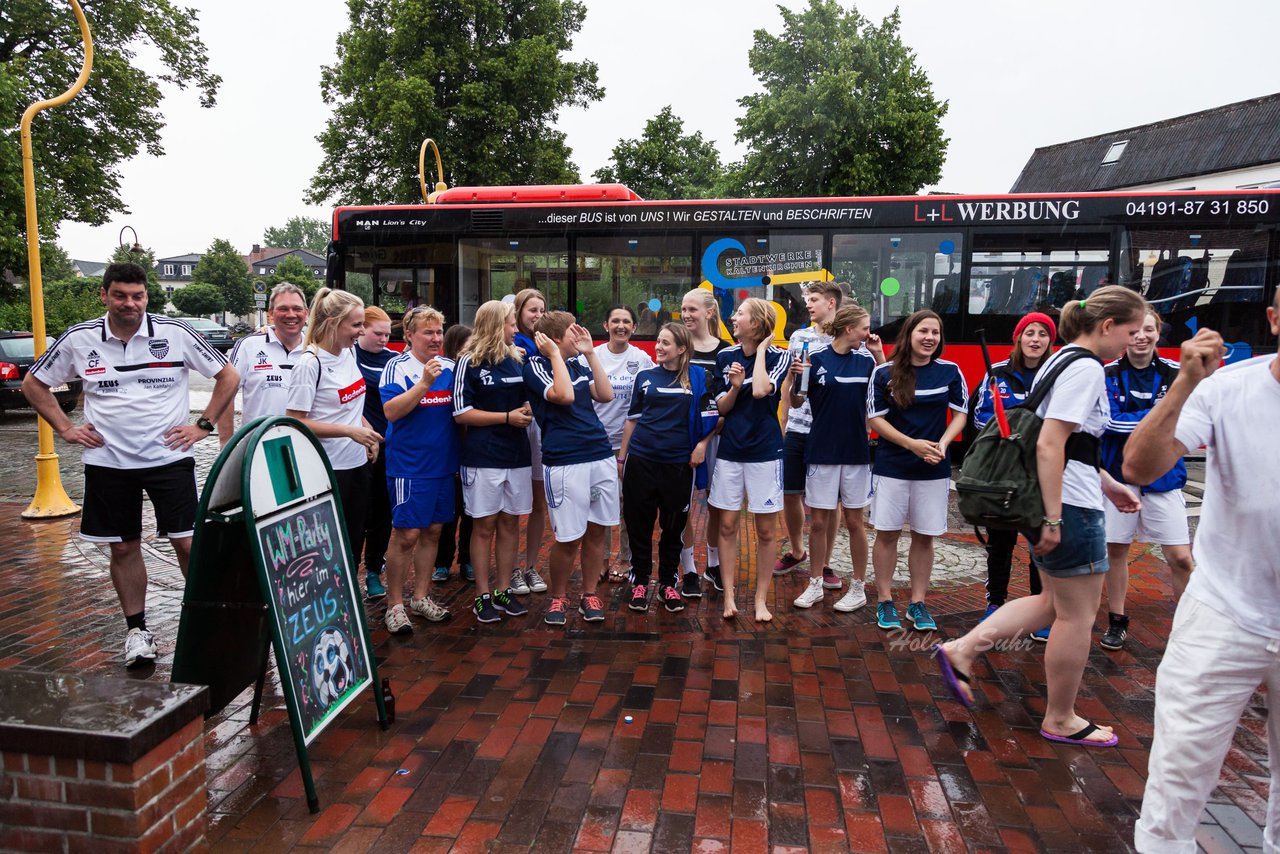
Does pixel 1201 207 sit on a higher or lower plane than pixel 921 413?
higher

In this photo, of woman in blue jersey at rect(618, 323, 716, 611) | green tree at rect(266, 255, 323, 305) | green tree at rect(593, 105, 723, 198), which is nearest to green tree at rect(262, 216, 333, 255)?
green tree at rect(266, 255, 323, 305)

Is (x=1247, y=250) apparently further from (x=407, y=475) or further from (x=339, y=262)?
(x=339, y=262)

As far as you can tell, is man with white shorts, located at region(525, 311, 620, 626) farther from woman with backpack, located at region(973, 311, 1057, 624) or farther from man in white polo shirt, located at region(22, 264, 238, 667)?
woman with backpack, located at region(973, 311, 1057, 624)

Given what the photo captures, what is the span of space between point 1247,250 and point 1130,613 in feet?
23.7

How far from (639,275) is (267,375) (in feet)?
21.5

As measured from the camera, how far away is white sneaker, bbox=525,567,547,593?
5223 millimetres

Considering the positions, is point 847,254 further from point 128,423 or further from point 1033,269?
point 128,423

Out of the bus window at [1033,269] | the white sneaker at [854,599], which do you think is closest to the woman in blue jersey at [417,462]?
the white sneaker at [854,599]

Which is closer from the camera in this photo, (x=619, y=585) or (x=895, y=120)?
(x=619, y=585)

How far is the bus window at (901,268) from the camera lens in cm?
989

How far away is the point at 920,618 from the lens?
443cm

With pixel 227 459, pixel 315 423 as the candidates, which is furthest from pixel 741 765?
pixel 315 423

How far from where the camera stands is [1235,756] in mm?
3119

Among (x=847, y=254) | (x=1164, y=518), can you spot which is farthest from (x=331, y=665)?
(x=847, y=254)
